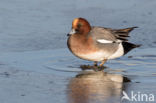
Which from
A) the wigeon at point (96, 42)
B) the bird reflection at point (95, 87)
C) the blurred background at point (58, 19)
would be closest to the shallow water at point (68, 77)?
the bird reflection at point (95, 87)

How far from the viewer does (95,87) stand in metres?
5.30

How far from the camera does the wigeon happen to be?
6406 mm

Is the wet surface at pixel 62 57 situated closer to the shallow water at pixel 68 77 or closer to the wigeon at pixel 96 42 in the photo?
the shallow water at pixel 68 77

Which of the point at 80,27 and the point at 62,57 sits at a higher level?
the point at 80,27

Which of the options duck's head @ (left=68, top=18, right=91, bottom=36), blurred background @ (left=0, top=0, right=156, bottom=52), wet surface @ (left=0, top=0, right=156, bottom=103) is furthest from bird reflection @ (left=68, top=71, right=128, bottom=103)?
blurred background @ (left=0, top=0, right=156, bottom=52)

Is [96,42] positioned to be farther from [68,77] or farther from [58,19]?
[58,19]

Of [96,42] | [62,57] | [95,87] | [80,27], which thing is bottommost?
[95,87]

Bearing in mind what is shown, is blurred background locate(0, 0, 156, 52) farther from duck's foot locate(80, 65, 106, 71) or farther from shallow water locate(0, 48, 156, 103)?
duck's foot locate(80, 65, 106, 71)

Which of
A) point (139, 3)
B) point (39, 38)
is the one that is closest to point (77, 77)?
point (39, 38)

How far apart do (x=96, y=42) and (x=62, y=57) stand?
2.15ft

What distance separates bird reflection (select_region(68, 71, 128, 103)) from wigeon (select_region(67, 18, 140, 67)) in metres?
0.37

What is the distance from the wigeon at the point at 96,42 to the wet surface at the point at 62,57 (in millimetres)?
174

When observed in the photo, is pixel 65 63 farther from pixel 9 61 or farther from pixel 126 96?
pixel 126 96

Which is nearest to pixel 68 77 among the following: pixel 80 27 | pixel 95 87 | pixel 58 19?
pixel 95 87
